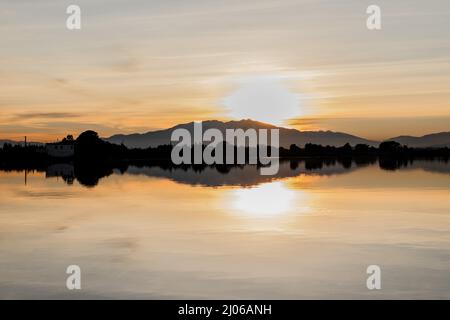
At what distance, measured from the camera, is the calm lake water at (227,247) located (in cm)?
1803

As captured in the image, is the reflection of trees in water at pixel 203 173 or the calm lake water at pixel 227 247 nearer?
the calm lake water at pixel 227 247

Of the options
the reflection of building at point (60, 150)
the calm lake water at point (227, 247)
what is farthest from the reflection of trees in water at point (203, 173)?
the reflection of building at point (60, 150)

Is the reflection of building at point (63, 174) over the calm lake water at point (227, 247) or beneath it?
over

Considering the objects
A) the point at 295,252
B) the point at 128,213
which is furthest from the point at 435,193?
the point at 295,252

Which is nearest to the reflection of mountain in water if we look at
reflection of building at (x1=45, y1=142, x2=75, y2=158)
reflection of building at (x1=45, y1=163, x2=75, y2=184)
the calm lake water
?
reflection of building at (x1=45, y1=163, x2=75, y2=184)

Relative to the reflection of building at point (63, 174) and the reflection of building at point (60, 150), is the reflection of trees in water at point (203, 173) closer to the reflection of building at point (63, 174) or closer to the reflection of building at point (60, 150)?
the reflection of building at point (63, 174)

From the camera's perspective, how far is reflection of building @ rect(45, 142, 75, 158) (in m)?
194

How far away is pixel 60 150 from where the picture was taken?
196750 millimetres

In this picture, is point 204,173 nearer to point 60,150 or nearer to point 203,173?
point 203,173

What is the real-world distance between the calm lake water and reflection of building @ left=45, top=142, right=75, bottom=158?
505 feet

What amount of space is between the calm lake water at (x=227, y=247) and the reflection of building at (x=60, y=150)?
15384 cm

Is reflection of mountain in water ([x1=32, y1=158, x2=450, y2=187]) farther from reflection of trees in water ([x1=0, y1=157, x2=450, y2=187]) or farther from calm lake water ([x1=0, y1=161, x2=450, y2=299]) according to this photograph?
calm lake water ([x1=0, y1=161, x2=450, y2=299])
